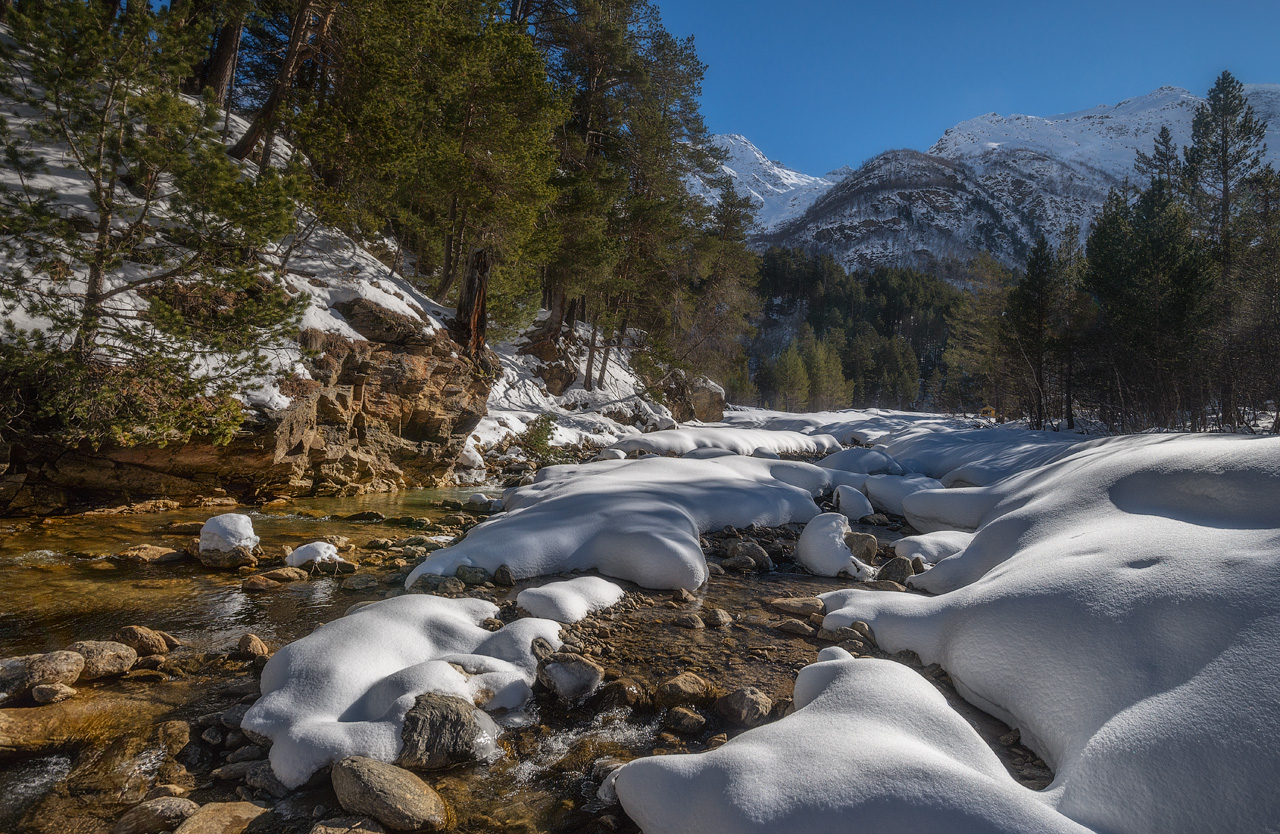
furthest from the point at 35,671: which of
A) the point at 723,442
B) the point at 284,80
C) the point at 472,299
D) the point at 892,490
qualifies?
the point at 723,442

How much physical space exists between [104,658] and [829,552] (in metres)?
6.86

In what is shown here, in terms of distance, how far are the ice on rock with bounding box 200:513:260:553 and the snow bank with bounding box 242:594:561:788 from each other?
3.26 metres

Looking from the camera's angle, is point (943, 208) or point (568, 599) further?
point (943, 208)

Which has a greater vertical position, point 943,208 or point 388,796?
point 943,208

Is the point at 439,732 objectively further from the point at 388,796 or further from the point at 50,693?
the point at 50,693

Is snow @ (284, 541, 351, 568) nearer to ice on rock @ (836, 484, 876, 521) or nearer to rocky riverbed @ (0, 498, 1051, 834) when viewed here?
rocky riverbed @ (0, 498, 1051, 834)

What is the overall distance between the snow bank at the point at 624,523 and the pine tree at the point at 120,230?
364 centimetres

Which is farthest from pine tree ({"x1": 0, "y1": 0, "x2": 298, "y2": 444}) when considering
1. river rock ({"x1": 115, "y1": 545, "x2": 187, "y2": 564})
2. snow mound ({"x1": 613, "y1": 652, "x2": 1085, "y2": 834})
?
snow mound ({"x1": 613, "y1": 652, "x2": 1085, "y2": 834})

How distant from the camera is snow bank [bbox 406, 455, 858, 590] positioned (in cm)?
575

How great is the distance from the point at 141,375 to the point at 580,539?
205 inches

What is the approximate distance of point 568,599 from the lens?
474 centimetres

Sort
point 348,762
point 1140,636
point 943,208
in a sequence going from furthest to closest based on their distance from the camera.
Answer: point 943,208
point 1140,636
point 348,762

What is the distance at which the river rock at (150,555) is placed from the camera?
595cm

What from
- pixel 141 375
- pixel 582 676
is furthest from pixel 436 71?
pixel 582 676
